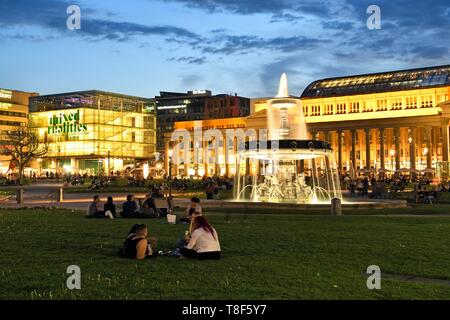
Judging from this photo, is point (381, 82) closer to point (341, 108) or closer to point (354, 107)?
point (354, 107)

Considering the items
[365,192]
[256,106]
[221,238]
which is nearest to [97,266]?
[221,238]

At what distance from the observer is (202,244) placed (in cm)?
1202

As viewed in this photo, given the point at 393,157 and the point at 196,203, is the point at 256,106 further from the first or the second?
the point at 196,203

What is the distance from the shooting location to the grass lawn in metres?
9.00

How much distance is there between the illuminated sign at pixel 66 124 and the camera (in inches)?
4889

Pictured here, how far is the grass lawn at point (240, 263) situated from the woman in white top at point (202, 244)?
28cm

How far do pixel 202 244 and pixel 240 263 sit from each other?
0.91 meters

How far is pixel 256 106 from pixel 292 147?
310 feet

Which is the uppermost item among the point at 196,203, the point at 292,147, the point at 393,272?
the point at 292,147

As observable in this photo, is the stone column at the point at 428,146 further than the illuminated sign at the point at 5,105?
No

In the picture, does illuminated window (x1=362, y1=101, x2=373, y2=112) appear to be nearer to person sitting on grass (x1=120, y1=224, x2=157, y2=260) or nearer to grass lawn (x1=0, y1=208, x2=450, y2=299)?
grass lawn (x1=0, y1=208, x2=450, y2=299)

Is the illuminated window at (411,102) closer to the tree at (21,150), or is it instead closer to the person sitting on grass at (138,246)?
the tree at (21,150)

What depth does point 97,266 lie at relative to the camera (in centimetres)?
1134

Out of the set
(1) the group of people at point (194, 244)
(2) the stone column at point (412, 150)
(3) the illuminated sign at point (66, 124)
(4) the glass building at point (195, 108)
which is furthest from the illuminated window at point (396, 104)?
(1) the group of people at point (194, 244)
